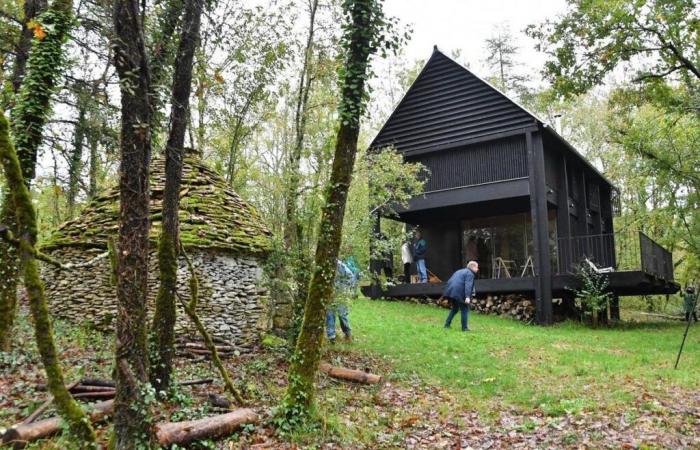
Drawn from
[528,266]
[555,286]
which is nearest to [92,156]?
[555,286]

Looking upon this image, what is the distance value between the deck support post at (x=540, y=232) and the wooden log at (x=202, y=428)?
11.6 m

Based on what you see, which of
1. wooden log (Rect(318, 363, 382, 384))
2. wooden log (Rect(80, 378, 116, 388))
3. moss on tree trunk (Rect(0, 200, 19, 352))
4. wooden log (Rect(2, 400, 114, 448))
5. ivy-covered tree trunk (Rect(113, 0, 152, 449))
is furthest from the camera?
wooden log (Rect(318, 363, 382, 384))

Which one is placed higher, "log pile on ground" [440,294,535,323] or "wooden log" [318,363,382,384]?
"log pile on ground" [440,294,535,323]

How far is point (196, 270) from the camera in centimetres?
949

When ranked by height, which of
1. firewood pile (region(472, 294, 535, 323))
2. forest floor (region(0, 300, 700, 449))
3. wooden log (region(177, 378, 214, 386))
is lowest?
forest floor (region(0, 300, 700, 449))

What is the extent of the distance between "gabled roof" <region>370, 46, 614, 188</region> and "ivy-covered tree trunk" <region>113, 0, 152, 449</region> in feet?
44.4

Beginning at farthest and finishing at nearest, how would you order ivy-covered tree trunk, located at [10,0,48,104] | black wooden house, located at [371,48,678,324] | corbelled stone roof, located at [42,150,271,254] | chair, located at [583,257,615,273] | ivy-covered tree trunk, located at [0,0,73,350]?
black wooden house, located at [371,48,678,324], chair, located at [583,257,615,273], corbelled stone roof, located at [42,150,271,254], ivy-covered tree trunk, located at [10,0,48,104], ivy-covered tree trunk, located at [0,0,73,350]

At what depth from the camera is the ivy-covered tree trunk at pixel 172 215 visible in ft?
21.1

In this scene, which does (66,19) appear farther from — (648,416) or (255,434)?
(648,416)

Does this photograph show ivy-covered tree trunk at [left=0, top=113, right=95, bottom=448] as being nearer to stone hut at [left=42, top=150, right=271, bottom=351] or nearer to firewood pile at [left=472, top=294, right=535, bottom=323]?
stone hut at [left=42, top=150, right=271, bottom=351]

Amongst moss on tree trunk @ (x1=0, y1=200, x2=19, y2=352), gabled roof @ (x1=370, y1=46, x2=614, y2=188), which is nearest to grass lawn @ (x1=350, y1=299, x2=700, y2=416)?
moss on tree trunk @ (x1=0, y1=200, x2=19, y2=352)

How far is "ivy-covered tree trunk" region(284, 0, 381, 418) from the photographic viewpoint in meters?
6.34

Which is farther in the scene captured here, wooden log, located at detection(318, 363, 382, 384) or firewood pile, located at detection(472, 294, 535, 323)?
firewood pile, located at detection(472, 294, 535, 323)

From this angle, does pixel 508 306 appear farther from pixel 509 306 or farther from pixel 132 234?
pixel 132 234
